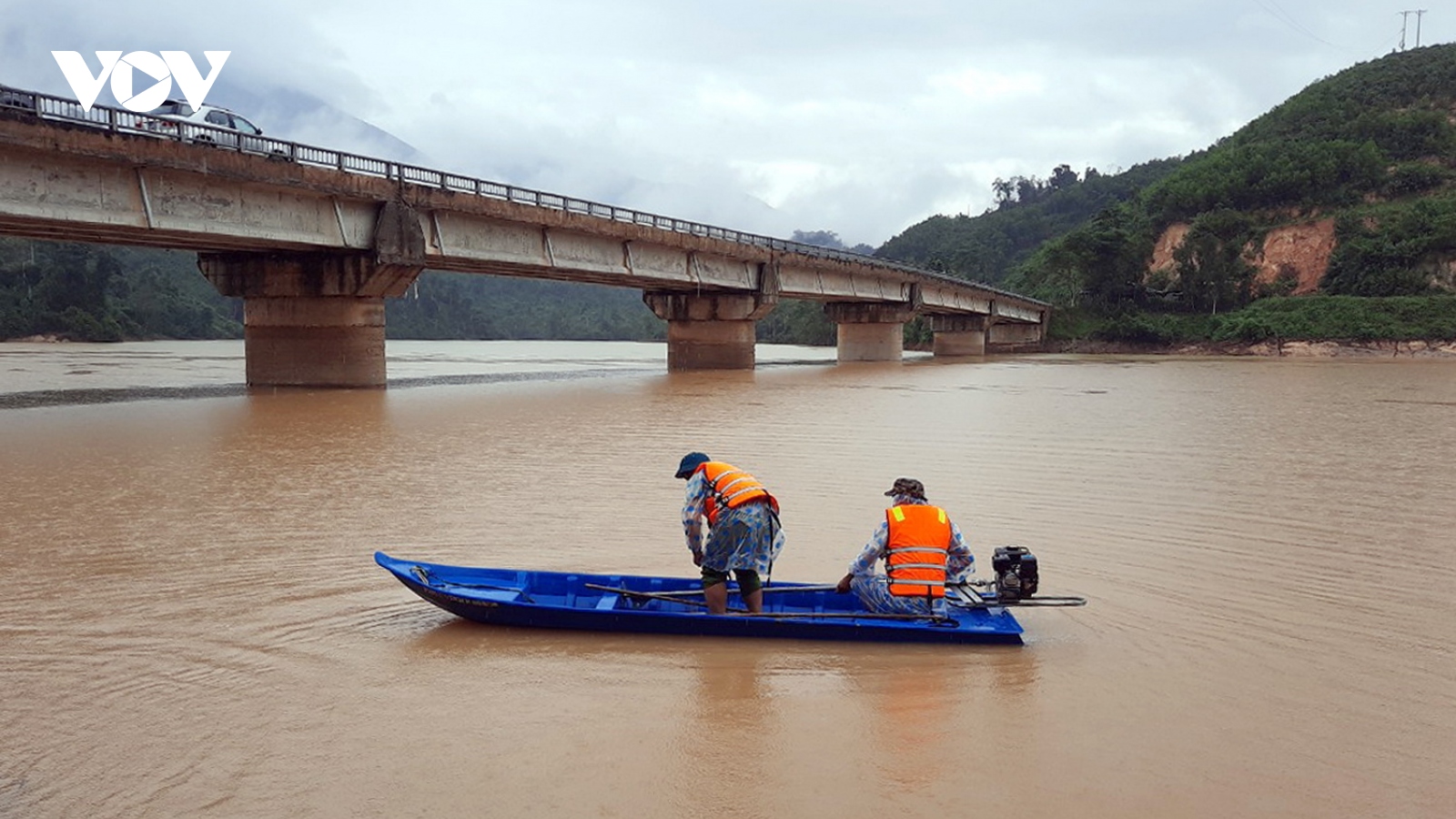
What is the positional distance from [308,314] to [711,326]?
22.6 meters

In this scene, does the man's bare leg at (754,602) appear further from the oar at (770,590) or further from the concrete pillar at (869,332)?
the concrete pillar at (869,332)

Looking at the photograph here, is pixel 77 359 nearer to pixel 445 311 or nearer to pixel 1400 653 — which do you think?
pixel 1400 653

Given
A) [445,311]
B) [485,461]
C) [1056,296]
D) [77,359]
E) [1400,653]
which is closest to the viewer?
[1400,653]

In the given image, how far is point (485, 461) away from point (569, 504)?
444cm

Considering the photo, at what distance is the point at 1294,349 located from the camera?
70688mm

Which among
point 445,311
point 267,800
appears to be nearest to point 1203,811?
point 267,800

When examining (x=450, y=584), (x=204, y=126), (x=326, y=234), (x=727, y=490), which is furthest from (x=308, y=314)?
(x=727, y=490)

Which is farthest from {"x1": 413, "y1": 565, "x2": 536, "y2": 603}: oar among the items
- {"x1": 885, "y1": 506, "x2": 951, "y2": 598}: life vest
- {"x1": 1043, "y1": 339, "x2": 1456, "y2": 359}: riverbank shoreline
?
{"x1": 1043, "y1": 339, "x2": 1456, "y2": 359}: riverbank shoreline

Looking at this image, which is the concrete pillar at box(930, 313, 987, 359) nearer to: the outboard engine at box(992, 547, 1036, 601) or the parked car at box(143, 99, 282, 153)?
the parked car at box(143, 99, 282, 153)

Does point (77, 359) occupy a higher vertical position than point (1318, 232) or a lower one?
→ lower

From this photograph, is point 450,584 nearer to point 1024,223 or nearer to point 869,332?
point 869,332

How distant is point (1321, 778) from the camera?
5.56 metres

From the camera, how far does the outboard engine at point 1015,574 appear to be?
796 centimetres

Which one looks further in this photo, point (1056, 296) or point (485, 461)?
point (1056, 296)
